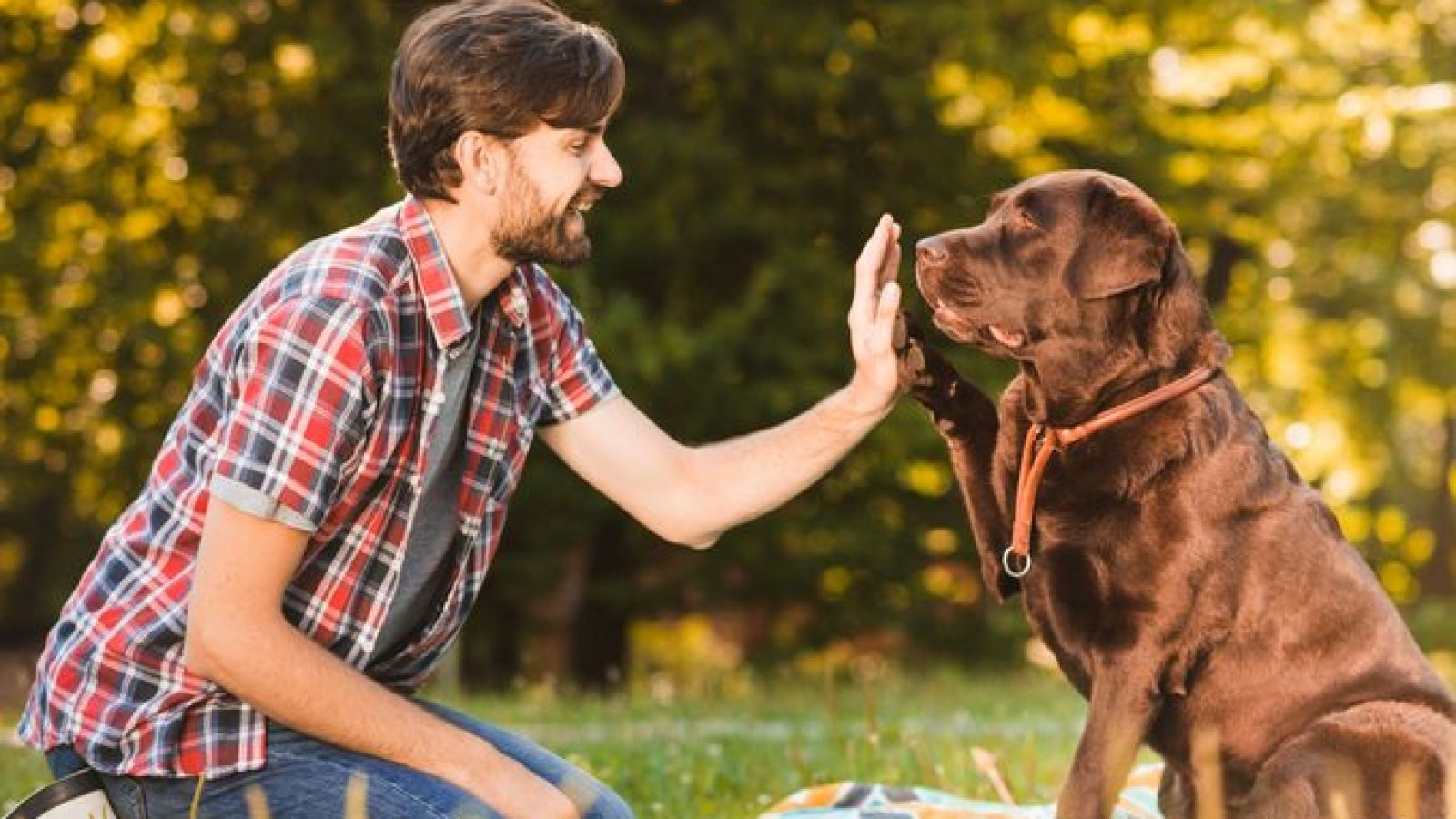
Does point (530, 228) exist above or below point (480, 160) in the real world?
below

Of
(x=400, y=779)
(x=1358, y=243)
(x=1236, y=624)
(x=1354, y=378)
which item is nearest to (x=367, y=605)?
(x=400, y=779)

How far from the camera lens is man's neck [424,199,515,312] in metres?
3.48

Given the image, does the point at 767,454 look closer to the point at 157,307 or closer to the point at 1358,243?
the point at 157,307

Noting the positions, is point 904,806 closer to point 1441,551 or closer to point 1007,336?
point 1007,336

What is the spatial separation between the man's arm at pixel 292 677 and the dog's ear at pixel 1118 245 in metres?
1.42

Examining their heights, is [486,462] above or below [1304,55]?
above

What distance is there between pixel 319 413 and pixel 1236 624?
1.76m

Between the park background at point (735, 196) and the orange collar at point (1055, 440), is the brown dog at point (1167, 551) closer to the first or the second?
the orange collar at point (1055, 440)

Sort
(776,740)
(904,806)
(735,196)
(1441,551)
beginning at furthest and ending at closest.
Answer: (1441,551), (735,196), (776,740), (904,806)

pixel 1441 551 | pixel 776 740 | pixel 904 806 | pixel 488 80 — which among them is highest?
pixel 488 80

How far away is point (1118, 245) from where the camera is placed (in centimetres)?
340

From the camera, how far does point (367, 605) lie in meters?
3.30

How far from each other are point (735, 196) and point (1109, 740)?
902 cm

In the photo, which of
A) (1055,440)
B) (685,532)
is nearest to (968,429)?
(1055,440)
